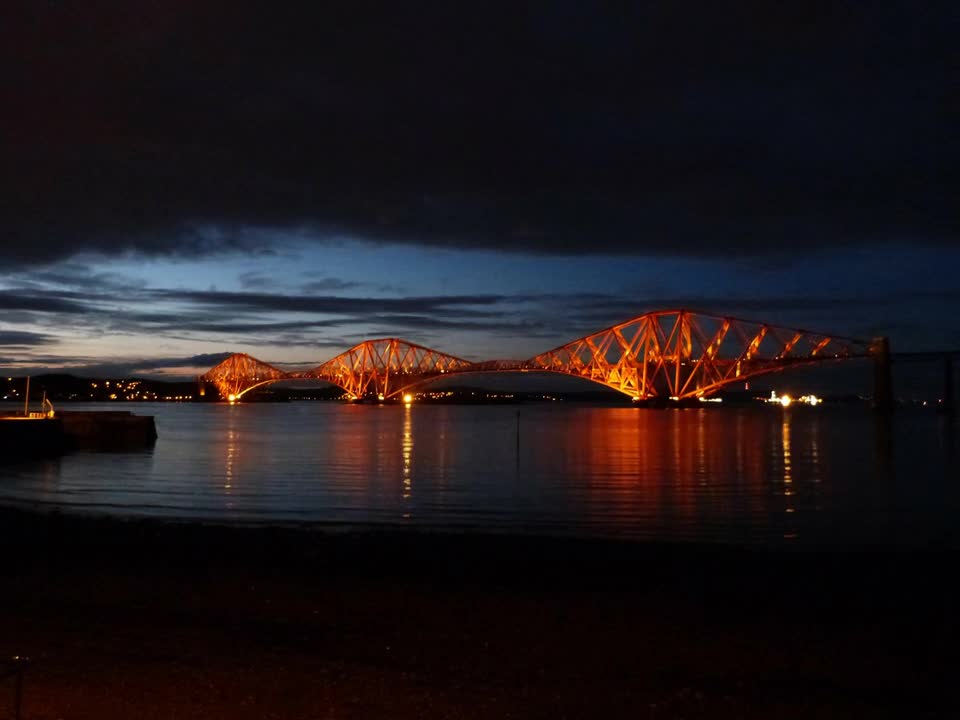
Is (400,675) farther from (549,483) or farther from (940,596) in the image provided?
(549,483)

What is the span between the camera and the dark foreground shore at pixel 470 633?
479cm

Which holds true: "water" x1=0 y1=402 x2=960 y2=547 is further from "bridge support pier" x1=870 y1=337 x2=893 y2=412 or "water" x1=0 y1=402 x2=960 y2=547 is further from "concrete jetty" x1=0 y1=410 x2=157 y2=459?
"bridge support pier" x1=870 y1=337 x2=893 y2=412

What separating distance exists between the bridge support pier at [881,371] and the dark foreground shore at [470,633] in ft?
312

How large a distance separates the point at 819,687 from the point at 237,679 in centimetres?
356

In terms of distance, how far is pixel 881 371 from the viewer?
9688 cm

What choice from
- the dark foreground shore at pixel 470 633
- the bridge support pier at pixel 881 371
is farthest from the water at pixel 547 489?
the bridge support pier at pixel 881 371

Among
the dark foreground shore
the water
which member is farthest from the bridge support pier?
the dark foreground shore

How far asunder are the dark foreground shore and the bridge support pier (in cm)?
9496

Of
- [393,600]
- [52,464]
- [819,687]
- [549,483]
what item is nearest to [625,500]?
[549,483]

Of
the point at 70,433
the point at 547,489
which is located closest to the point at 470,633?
the point at 547,489

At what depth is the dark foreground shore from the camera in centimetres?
479

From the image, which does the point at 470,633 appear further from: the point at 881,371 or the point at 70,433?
the point at 881,371

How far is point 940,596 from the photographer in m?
8.07

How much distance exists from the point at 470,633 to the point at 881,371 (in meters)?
101
